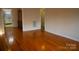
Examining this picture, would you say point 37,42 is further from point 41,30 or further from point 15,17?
point 15,17

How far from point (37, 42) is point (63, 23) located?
0.47 metres

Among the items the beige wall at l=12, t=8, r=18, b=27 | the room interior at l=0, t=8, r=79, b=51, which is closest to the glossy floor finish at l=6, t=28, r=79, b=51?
the room interior at l=0, t=8, r=79, b=51

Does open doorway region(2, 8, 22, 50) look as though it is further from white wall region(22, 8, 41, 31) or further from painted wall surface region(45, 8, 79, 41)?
painted wall surface region(45, 8, 79, 41)

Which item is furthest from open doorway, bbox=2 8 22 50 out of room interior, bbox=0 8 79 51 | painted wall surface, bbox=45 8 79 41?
painted wall surface, bbox=45 8 79 41

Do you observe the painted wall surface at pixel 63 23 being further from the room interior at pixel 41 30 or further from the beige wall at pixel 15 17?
the beige wall at pixel 15 17

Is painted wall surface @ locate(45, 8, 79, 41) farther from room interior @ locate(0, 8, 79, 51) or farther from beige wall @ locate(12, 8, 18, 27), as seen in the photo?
beige wall @ locate(12, 8, 18, 27)

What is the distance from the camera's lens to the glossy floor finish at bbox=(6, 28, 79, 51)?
215 cm

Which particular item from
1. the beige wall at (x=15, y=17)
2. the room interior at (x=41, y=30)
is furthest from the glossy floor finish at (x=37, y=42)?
the beige wall at (x=15, y=17)

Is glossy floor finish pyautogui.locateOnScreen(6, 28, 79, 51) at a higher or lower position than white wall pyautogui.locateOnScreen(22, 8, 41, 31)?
lower

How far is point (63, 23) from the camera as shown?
2166 millimetres

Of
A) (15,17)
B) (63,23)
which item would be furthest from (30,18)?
(63,23)
